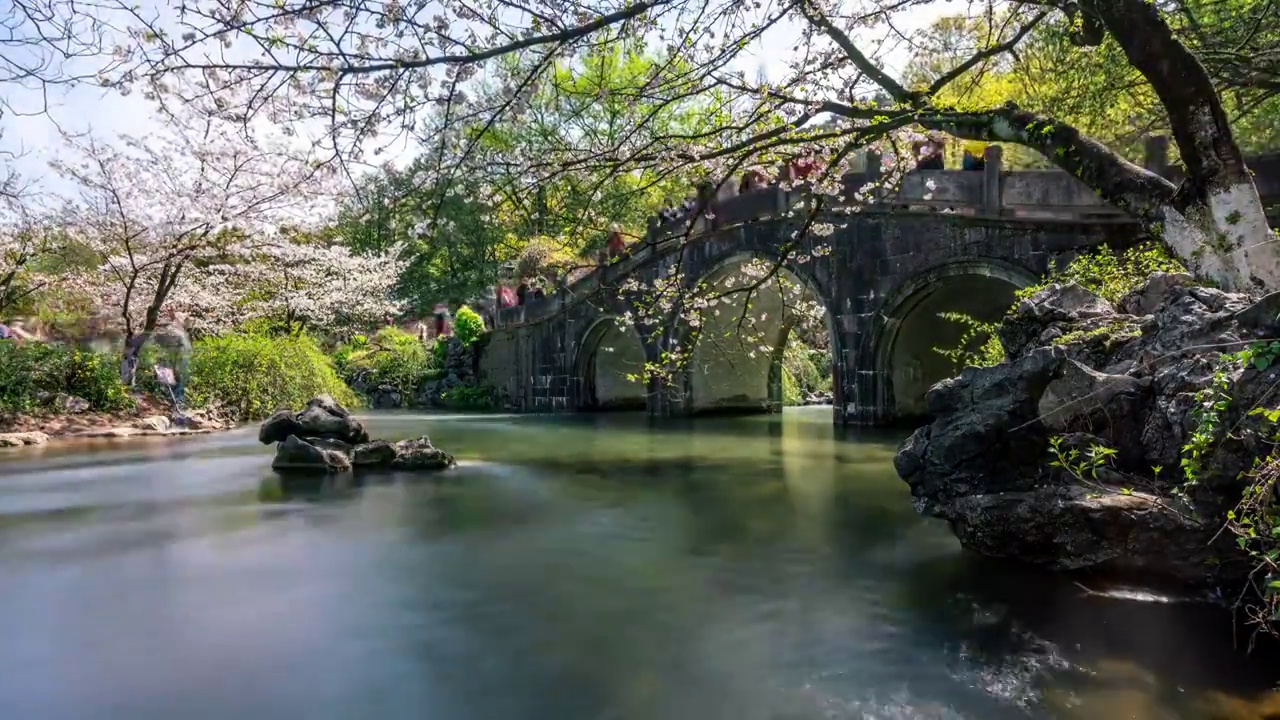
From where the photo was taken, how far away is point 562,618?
14.2 ft

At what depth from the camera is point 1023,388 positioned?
5.01 meters

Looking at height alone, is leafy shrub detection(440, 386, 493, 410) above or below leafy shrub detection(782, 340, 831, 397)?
below

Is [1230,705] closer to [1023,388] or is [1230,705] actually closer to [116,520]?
[1023,388]

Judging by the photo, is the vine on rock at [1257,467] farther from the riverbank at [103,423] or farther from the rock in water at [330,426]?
the riverbank at [103,423]

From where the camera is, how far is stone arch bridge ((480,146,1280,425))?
38.2 feet

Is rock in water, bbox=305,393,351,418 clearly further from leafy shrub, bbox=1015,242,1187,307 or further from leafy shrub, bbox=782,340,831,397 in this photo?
leafy shrub, bbox=782,340,831,397

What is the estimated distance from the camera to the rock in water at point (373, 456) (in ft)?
33.1

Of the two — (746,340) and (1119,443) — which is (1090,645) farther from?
(746,340)

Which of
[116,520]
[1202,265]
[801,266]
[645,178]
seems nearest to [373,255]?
[801,266]

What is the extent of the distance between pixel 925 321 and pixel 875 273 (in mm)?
1863

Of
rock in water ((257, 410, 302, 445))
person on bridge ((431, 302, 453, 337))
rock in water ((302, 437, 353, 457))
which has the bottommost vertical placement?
rock in water ((302, 437, 353, 457))

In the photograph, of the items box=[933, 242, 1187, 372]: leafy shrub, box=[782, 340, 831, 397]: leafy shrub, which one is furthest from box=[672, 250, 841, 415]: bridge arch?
box=[933, 242, 1187, 372]: leafy shrub

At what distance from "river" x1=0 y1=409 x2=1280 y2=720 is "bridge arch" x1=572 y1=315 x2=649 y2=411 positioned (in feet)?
46.9

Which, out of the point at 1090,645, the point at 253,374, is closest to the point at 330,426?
the point at 253,374
